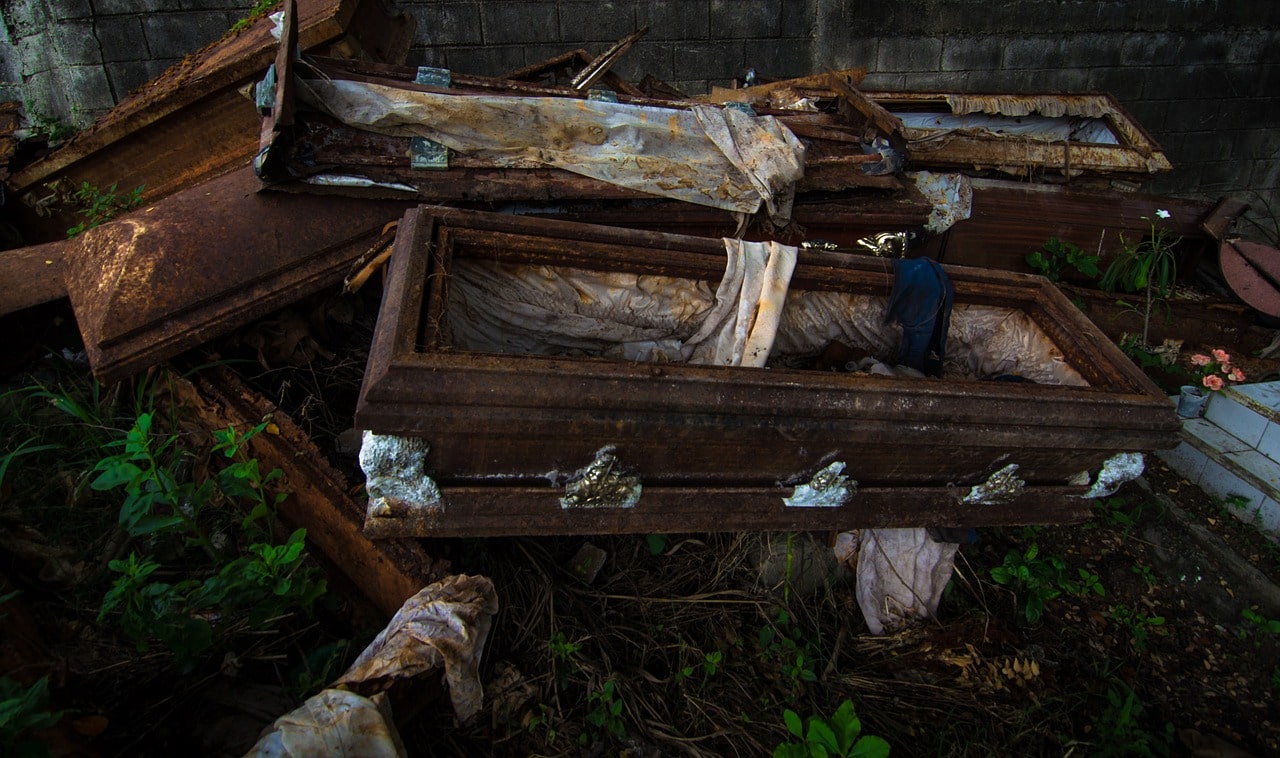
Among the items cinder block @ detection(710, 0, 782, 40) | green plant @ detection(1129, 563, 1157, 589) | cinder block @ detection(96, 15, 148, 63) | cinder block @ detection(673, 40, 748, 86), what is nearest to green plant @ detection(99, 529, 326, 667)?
green plant @ detection(1129, 563, 1157, 589)

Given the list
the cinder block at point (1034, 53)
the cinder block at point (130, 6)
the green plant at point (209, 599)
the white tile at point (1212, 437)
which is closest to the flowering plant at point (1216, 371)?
the white tile at point (1212, 437)

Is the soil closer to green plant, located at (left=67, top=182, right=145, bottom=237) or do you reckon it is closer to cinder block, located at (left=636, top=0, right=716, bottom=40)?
green plant, located at (left=67, top=182, right=145, bottom=237)

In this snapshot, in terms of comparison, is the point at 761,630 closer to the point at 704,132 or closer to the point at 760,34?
the point at 704,132

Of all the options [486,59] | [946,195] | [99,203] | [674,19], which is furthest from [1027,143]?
[99,203]

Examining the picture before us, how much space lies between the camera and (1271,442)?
2.99 metres

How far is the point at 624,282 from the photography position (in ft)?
7.97

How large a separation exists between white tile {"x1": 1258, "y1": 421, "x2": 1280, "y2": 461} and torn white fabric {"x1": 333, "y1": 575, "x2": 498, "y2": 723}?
11.1 feet

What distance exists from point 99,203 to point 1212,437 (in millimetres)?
5054

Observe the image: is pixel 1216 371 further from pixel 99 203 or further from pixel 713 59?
pixel 99 203

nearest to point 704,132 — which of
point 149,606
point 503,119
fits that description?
point 503,119

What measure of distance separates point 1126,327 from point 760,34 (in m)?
3.25

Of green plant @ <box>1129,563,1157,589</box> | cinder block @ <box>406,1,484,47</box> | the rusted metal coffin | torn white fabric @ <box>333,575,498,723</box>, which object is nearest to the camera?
torn white fabric @ <box>333,575,498,723</box>

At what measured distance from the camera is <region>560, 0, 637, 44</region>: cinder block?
4.86 m

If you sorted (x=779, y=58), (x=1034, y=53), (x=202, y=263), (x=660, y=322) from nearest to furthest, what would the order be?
(x=202, y=263), (x=660, y=322), (x=779, y=58), (x=1034, y=53)
